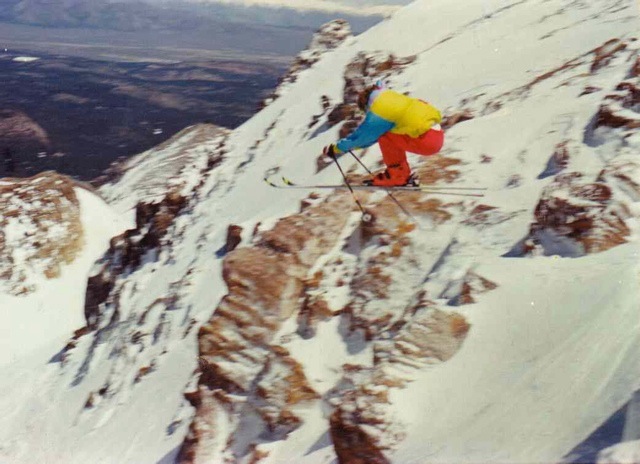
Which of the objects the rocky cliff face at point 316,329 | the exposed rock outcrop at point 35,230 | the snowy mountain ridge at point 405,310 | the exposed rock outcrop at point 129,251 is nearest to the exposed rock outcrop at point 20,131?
the exposed rock outcrop at point 35,230

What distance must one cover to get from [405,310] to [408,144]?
101 inches

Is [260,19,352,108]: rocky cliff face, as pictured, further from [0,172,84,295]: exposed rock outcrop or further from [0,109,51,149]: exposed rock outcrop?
[0,109,51,149]: exposed rock outcrop

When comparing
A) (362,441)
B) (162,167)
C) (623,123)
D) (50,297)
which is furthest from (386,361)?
(162,167)

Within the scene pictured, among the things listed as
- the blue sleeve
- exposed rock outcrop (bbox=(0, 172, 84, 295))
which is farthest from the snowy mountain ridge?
exposed rock outcrop (bbox=(0, 172, 84, 295))

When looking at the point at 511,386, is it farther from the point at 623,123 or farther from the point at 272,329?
the point at 623,123

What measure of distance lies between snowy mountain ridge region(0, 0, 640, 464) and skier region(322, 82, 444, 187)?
879 mm

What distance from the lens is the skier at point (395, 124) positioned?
330 inches

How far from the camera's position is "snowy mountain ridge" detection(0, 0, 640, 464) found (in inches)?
215

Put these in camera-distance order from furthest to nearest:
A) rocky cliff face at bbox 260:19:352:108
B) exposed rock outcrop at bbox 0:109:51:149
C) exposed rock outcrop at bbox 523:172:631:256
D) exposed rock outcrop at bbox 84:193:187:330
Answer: exposed rock outcrop at bbox 0:109:51:149 < rocky cliff face at bbox 260:19:352:108 < exposed rock outcrop at bbox 84:193:187:330 < exposed rock outcrop at bbox 523:172:631:256

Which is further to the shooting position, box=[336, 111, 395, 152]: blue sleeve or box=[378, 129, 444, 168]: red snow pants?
box=[378, 129, 444, 168]: red snow pants

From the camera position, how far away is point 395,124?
8492 millimetres

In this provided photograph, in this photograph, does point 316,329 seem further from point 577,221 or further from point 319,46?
point 319,46

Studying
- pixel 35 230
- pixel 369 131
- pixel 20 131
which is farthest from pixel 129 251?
pixel 20 131

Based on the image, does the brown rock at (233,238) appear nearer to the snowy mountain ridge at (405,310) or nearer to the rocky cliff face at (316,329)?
the snowy mountain ridge at (405,310)
